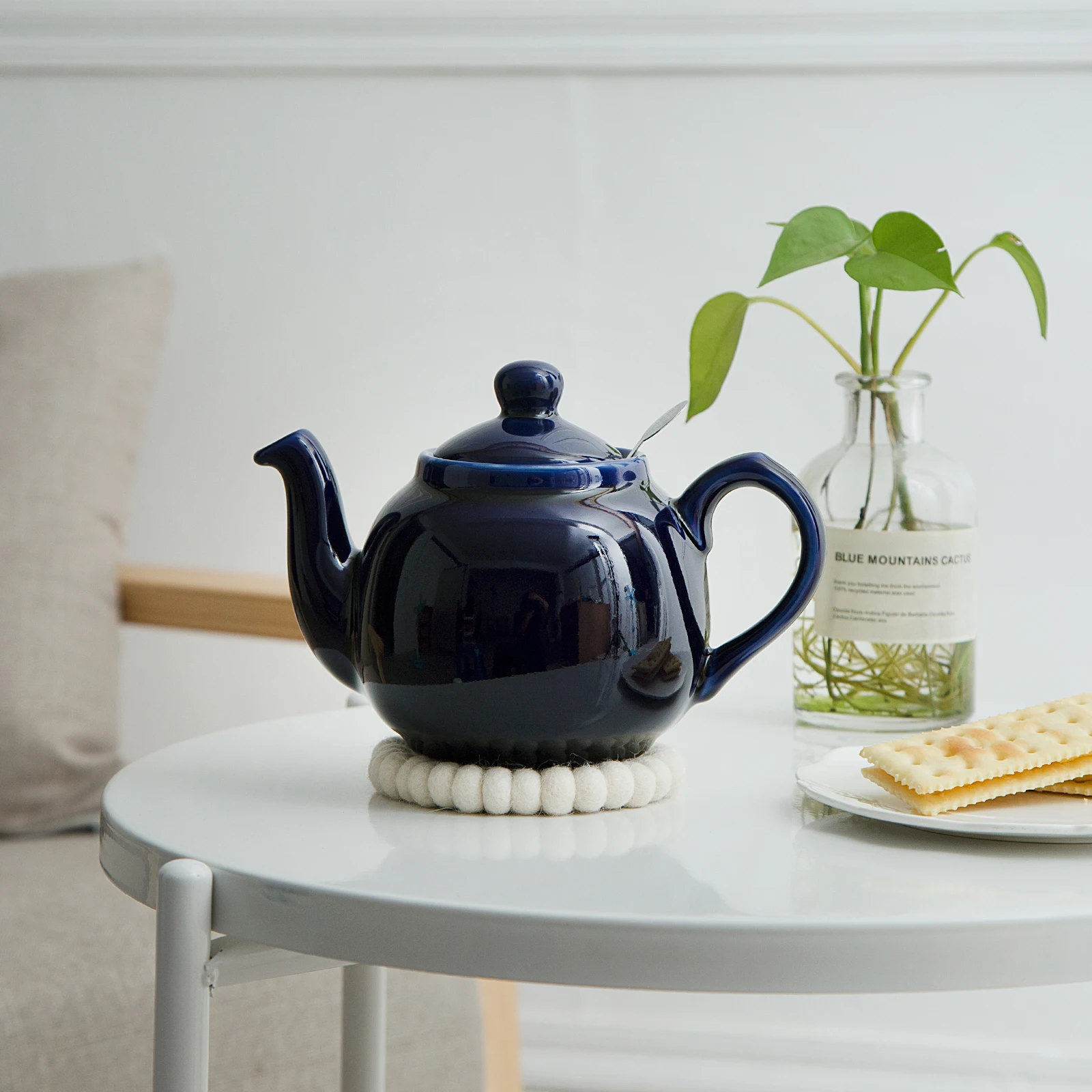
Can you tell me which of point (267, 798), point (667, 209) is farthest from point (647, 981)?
point (667, 209)

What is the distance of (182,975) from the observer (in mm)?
476

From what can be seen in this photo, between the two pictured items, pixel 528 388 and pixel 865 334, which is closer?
pixel 528 388

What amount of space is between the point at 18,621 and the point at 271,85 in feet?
2.12

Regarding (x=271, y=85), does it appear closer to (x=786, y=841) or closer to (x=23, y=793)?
(x=23, y=793)

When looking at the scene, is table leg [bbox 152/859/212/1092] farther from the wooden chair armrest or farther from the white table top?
the wooden chair armrest

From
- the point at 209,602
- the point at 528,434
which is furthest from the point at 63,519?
the point at 528,434

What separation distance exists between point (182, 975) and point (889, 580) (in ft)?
1.44

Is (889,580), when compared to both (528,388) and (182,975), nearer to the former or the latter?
(528,388)

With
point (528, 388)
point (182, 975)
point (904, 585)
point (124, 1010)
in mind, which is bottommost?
point (124, 1010)

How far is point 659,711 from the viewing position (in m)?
0.57

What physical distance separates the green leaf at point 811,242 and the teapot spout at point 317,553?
0.26 meters

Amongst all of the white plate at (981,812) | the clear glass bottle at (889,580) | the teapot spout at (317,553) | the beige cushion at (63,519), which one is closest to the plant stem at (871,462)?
the clear glass bottle at (889,580)

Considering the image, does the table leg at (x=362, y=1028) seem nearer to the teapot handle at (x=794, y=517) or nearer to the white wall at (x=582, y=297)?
the teapot handle at (x=794, y=517)

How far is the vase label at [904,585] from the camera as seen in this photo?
2.39 feet
